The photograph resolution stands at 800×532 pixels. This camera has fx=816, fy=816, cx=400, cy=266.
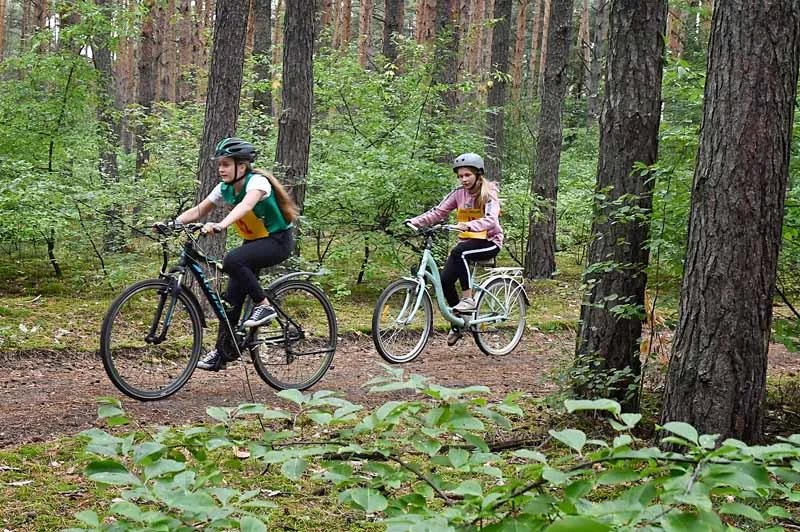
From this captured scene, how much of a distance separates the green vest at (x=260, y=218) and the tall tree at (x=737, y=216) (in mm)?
3221

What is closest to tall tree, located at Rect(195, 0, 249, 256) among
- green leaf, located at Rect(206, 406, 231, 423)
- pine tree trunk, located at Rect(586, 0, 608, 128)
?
green leaf, located at Rect(206, 406, 231, 423)

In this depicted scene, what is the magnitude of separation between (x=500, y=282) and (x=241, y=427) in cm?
439

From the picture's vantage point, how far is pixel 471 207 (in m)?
8.15

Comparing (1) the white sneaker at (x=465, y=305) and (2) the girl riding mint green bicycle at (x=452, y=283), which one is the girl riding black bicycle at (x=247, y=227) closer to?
(2) the girl riding mint green bicycle at (x=452, y=283)

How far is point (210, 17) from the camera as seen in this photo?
105 feet

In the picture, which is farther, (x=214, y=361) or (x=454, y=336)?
(x=454, y=336)

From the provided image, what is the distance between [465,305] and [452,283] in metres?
0.27

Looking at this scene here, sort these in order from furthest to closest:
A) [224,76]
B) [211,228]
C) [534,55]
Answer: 1. [534,55]
2. [224,76]
3. [211,228]

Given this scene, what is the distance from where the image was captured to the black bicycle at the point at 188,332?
5.92 meters

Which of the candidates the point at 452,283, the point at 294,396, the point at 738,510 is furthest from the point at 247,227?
the point at 738,510

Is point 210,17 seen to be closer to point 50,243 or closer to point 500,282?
point 50,243

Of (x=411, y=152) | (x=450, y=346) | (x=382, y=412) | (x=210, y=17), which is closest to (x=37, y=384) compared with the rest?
(x=450, y=346)

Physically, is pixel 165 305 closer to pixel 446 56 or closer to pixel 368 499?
pixel 368 499

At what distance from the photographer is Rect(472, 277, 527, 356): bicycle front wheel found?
877 cm
